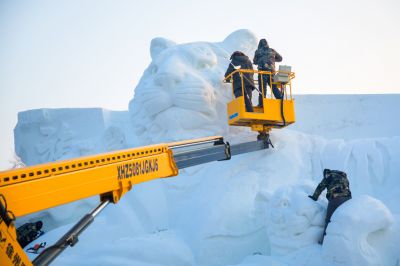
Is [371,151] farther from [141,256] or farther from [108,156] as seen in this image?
[108,156]

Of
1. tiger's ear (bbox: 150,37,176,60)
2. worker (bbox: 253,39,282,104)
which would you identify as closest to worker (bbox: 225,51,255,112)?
worker (bbox: 253,39,282,104)

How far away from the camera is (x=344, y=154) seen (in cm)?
705

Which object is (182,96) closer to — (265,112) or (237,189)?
(265,112)

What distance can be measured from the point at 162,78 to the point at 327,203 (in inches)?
157

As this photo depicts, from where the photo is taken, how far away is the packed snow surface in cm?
508

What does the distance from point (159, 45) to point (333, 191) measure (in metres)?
5.65

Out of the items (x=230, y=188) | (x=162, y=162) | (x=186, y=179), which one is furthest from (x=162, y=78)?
(x=162, y=162)

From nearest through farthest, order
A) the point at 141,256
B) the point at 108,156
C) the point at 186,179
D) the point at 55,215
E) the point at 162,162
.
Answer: the point at 108,156 → the point at 162,162 → the point at 141,256 → the point at 186,179 → the point at 55,215

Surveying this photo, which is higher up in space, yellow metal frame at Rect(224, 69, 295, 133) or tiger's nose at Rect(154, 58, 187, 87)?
tiger's nose at Rect(154, 58, 187, 87)

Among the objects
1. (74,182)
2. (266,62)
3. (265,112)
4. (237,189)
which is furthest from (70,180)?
(266,62)

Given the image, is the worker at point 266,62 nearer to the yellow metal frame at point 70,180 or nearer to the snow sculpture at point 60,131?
the yellow metal frame at point 70,180

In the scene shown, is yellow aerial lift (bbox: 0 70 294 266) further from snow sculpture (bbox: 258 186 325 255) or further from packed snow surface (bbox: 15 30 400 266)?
packed snow surface (bbox: 15 30 400 266)

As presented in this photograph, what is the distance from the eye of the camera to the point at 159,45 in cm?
945

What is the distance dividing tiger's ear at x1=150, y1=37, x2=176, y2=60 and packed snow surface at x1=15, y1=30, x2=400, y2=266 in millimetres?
29
